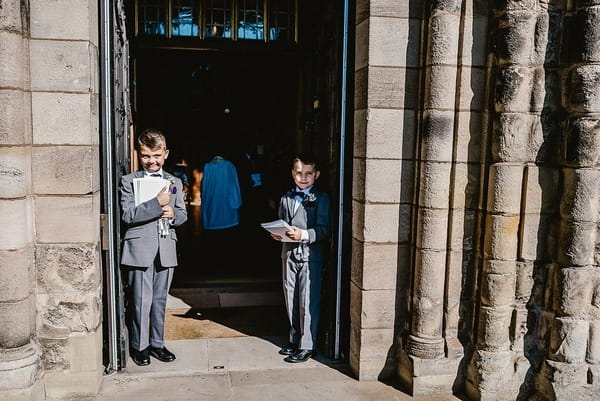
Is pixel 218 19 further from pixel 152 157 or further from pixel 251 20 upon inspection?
pixel 152 157

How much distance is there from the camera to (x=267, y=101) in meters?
13.3

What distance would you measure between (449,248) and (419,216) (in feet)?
1.09

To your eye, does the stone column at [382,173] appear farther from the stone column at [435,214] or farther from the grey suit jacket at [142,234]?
the grey suit jacket at [142,234]

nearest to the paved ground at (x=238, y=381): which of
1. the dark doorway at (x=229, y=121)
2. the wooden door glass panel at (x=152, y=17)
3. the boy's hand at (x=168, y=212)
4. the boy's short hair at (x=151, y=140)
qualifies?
the boy's hand at (x=168, y=212)

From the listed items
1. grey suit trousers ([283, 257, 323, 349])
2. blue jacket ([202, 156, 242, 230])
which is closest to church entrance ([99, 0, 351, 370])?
grey suit trousers ([283, 257, 323, 349])

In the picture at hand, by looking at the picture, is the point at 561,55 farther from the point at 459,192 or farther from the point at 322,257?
the point at 322,257

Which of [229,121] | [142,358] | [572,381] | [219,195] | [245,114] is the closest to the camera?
[572,381]

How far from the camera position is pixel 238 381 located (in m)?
4.24

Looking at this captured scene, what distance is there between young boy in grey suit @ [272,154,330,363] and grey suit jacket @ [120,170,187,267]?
2.97 ft

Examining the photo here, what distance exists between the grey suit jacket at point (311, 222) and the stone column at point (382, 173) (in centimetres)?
33

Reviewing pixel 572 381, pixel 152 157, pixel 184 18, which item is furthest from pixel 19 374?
pixel 184 18

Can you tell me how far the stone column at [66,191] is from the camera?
3.59 metres

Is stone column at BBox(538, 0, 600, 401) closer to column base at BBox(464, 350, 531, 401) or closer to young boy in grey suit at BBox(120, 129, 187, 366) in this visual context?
column base at BBox(464, 350, 531, 401)

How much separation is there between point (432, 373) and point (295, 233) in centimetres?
148
